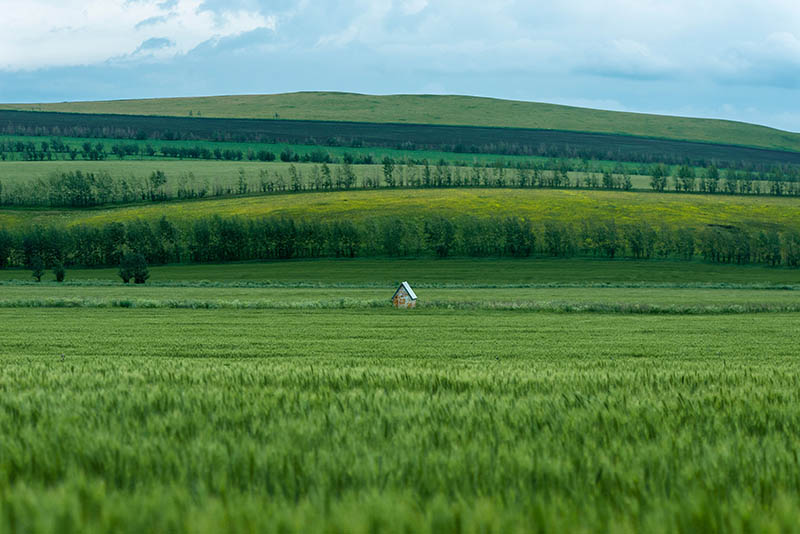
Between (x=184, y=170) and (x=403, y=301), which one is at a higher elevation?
(x=184, y=170)

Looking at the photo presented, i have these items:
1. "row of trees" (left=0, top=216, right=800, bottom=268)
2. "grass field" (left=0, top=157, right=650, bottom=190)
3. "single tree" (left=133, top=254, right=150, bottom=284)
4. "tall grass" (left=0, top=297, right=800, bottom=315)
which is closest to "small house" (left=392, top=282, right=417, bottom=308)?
"tall grass" (left=0, top=297, right=800, bottom=315)

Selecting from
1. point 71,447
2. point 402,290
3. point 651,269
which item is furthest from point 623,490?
point 651,269

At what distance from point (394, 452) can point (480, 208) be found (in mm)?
128457

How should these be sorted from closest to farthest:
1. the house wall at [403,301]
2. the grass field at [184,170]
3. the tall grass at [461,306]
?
the tall grass at [461,306], the house wall at [403,301], the grass field at [184,170]

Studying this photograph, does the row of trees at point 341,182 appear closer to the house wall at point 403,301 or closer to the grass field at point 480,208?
the grass field at point 480,208

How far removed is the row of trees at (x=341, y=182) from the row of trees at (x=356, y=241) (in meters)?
42.0

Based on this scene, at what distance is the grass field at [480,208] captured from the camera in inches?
4963

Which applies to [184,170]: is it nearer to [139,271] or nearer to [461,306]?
[139,271]

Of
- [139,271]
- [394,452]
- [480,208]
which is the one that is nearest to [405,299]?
[394,452]

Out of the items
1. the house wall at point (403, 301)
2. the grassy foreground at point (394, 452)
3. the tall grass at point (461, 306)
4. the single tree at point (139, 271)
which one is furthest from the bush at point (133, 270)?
the grassy foreground at point (394, 452)

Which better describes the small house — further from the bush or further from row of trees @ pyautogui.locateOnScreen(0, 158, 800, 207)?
row of trees @ pyautogui.locateOnScreen(0, 158, 800, 207)

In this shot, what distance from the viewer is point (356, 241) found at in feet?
365

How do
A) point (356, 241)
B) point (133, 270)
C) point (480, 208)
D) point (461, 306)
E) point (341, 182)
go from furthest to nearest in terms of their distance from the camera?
point (341, 182)
point (480, 208)
point (356, 241)
point (133, 270)
point (461, 306)

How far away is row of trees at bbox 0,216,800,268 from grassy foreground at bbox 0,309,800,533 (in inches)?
4046
